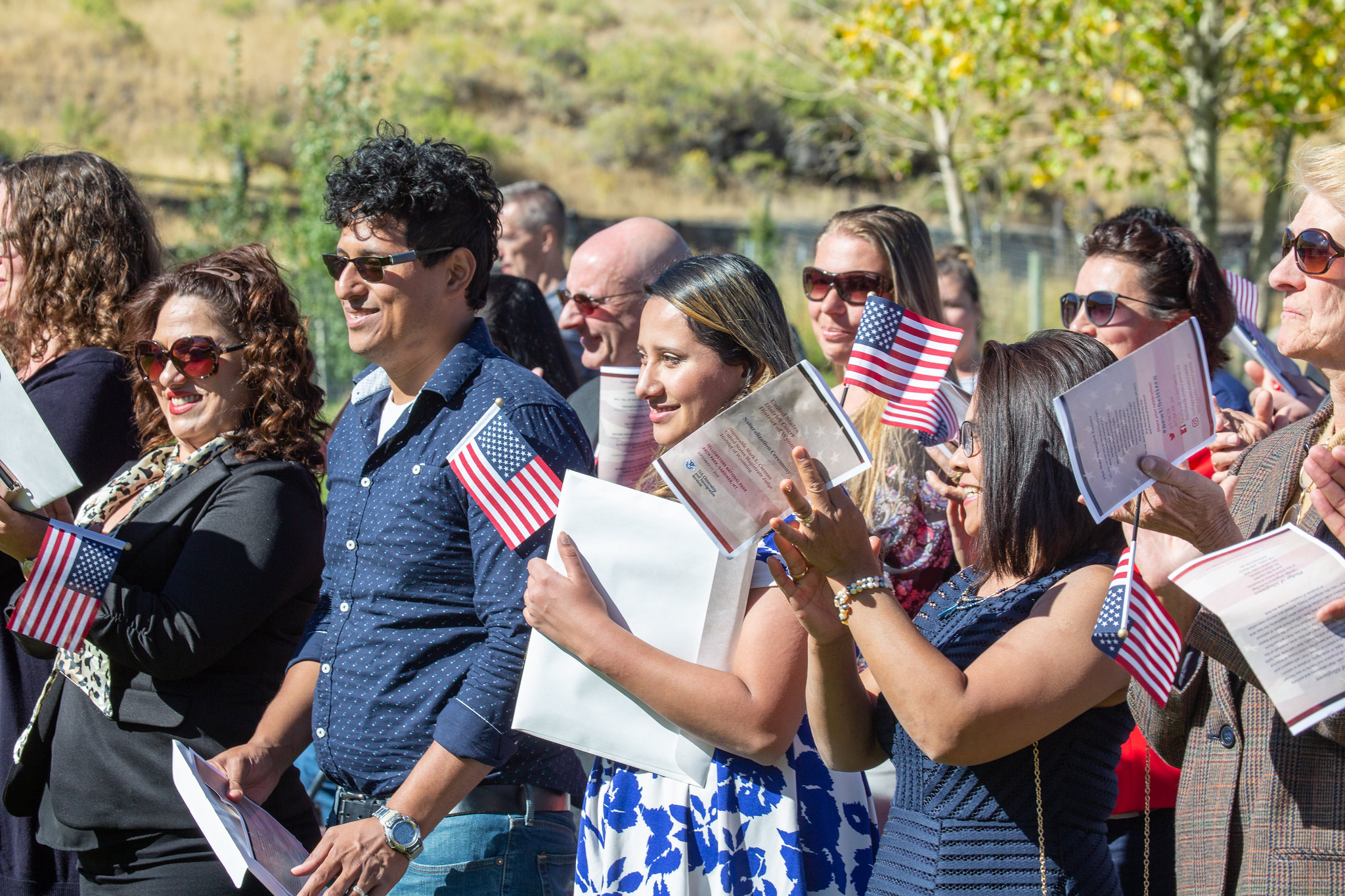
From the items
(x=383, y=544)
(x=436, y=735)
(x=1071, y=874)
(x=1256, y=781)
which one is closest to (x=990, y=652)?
(x=1071, y=874)

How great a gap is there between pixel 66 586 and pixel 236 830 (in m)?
0.66

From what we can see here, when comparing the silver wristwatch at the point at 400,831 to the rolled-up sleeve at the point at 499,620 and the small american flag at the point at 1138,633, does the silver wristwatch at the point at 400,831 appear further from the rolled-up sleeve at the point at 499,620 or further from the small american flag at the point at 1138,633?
the small american flag at the point at 1138,633

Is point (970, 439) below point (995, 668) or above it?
above

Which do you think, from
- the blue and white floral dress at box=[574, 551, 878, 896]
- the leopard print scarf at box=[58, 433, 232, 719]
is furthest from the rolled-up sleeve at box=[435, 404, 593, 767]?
the leopard print scarf at box=[58, 433, 232, 719]

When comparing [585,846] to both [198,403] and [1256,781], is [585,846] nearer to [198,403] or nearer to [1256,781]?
[1256,781]

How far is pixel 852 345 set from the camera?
3.36 m

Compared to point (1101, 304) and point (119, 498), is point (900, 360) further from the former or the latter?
point (119, 498)

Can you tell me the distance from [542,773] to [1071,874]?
1050 millimetres

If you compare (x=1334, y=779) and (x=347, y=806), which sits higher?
(x=1334, y=779)

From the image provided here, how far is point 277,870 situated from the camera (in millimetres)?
2381

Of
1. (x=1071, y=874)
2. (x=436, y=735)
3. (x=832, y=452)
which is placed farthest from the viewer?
(x=436, y=735)

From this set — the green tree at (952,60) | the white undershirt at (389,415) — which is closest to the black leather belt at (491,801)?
the white undershirt at (389,415)

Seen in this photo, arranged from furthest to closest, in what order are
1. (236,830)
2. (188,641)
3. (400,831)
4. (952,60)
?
1. (952,60)
2. (188,641)
3. (236,830)
4. (400,831)

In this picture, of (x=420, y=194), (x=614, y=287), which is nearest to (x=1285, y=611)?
(x=420, y=194)
